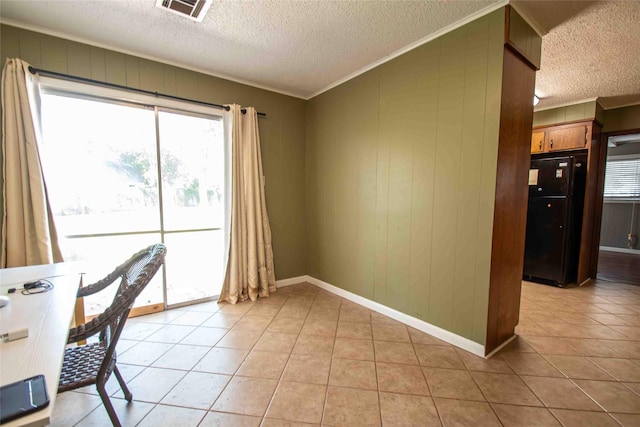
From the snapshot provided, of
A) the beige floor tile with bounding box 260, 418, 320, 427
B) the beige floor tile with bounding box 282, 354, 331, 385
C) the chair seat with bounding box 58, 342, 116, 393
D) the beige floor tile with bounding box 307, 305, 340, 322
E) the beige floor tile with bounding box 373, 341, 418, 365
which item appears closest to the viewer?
the chair seat with bounding box 58, 342, 116, 393

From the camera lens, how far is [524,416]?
1.51 meters

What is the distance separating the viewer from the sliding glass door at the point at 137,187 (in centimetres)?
239

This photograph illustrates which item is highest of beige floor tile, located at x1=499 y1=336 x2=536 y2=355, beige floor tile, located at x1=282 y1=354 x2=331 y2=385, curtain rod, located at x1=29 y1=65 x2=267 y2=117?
curtain rod, located at x1=29 y1=65 x2=267 y2=117

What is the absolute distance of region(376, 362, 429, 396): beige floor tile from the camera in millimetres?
1721

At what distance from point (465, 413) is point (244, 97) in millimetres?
3585

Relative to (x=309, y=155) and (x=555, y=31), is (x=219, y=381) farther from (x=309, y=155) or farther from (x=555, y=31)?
(x=555, y=31)

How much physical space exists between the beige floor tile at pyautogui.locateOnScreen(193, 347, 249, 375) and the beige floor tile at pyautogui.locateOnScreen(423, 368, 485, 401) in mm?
1388

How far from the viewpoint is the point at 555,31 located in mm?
2109

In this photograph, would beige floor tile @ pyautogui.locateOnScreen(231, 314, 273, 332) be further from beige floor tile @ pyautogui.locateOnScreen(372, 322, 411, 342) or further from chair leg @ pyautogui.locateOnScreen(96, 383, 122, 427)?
chair leg @ pyautogui.locateOnScreen(96, 383, 122, 427)

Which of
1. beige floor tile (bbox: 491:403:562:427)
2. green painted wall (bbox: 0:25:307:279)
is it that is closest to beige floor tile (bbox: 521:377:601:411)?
beige floor tile (bbox: 491:403:562:427)

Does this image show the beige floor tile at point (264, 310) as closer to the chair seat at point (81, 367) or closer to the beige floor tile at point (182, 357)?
the beige floor tile at point (182, 357)

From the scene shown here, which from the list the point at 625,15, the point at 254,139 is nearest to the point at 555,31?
the point at 625,15

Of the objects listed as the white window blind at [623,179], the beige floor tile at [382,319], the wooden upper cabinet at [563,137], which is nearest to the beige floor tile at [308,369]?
the beige floor tile at [382,319]

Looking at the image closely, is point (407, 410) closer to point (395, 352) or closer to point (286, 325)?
point (395, 352)
